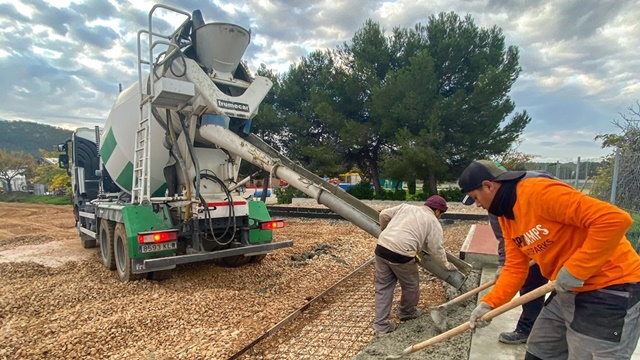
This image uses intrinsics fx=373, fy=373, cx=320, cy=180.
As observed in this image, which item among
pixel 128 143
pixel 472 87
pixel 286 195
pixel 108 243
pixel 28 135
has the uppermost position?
pixel 28 135

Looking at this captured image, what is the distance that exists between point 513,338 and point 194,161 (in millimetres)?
4339

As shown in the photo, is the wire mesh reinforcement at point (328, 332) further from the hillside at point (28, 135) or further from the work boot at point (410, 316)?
the hillside at point (28, 135)

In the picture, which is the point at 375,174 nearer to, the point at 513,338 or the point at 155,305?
the point at 155,305

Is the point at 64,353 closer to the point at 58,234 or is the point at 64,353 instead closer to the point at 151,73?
the point at 151,73

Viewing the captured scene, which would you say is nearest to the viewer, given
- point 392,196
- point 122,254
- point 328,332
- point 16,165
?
point 328,332

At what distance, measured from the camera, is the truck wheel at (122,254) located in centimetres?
520

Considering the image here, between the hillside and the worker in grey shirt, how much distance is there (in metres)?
104

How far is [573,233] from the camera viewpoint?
1.81 meters

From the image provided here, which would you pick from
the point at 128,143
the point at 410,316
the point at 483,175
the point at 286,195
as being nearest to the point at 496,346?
the point at 410,316

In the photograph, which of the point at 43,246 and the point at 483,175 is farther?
the point at 43,246

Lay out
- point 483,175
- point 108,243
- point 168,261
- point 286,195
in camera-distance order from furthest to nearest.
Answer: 1. point 286,195
2. point 108,243
3. point 168,261
4. point 483,175

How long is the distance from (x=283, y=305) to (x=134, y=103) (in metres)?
3.95

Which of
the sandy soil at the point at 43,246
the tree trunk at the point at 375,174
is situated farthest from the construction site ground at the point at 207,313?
the tree trunk at the point at 375,174

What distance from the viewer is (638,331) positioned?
1.77 metres
